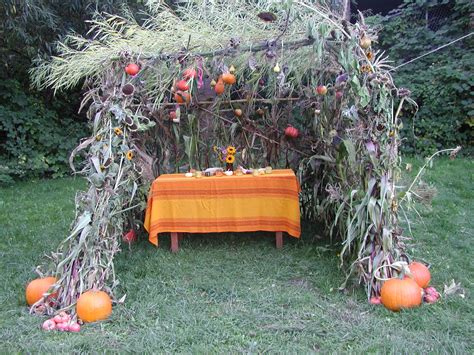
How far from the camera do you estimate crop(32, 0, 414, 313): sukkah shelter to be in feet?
10.3

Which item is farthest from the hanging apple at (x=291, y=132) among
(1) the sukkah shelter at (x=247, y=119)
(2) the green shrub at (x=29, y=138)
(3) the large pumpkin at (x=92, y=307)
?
(2) the green shrub at (x=29, y=138)

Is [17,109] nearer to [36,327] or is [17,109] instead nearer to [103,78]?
[103,78]

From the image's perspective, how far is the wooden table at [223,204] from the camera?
4246mm

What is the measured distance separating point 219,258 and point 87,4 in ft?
15.8

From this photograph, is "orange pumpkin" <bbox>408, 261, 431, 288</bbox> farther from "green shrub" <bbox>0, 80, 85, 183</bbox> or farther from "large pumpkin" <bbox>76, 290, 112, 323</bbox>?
"green shrub" <bbox>0, 80, 85, 183</bbox>

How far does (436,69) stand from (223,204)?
217 inches

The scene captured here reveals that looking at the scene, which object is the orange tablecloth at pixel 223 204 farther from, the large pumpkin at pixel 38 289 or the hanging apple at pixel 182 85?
the large pumpkin at pixel 38 289

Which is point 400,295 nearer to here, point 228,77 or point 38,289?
point 228,77

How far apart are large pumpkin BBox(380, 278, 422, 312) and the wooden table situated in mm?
1318

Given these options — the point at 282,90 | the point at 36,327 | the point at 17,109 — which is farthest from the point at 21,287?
the point at 17,109

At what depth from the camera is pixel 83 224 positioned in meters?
3.10

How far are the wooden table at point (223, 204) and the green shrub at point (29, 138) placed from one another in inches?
183

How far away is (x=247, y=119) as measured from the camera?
4762 millimetres

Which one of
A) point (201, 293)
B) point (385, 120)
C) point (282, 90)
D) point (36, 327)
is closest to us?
point (36, 327)
